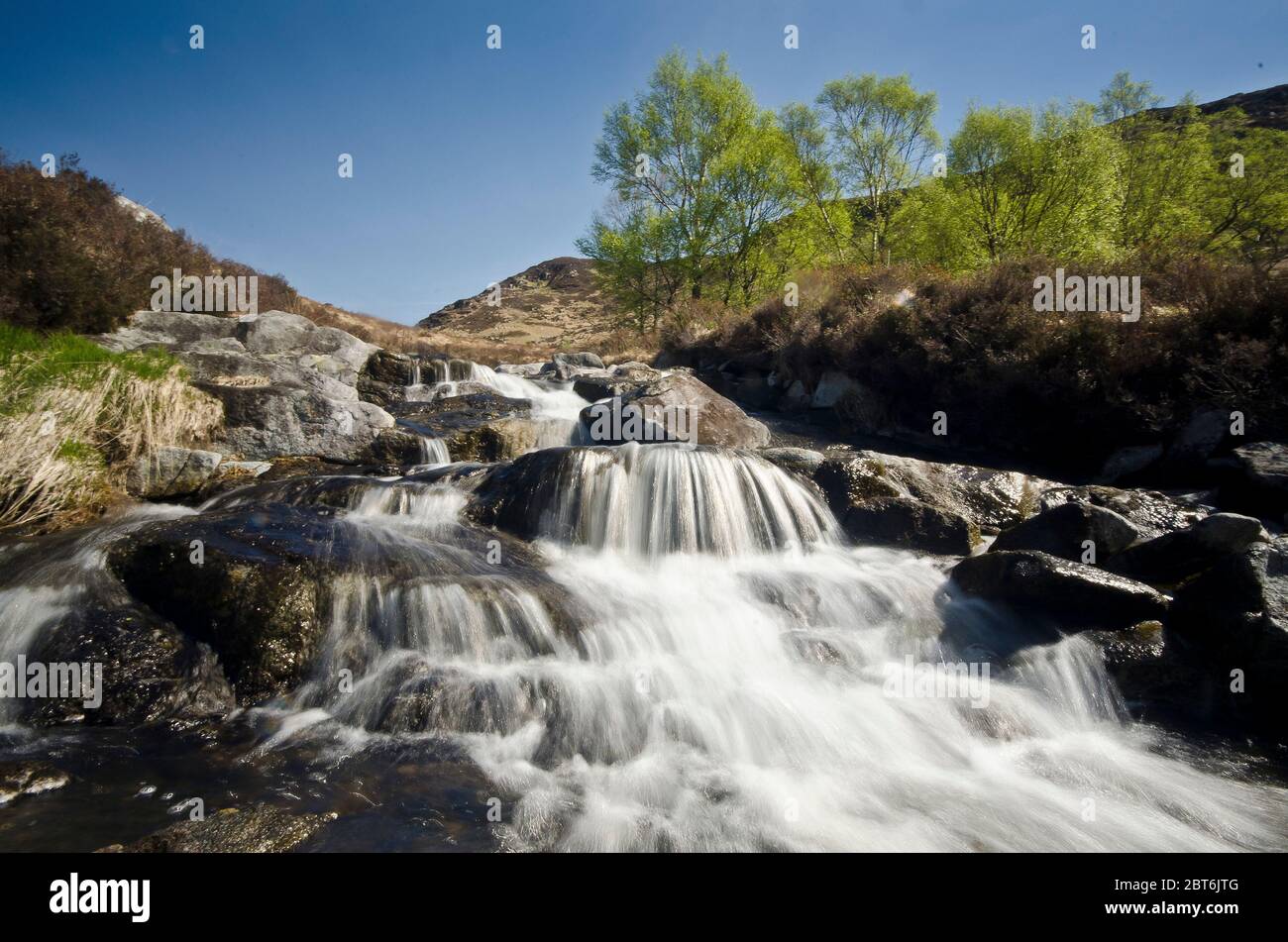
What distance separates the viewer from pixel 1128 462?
958 centimetres

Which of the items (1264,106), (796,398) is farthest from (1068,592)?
(1264,106)

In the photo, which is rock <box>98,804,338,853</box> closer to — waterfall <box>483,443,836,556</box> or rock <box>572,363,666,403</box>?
waterfall <box>483,443,836,556</box>

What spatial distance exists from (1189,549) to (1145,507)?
155cm

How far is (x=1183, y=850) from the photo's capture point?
369cm

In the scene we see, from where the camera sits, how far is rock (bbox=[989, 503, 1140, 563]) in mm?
6730

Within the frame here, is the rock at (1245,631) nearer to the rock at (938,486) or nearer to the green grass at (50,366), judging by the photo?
the rock at (938,486)

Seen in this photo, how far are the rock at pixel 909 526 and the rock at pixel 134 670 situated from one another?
7.53 metres

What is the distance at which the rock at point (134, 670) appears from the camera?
4.39 metres

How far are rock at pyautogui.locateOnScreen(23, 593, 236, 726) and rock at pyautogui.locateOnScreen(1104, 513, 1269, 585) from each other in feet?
28.9

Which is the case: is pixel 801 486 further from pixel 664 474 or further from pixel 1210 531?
pixel 1210 531

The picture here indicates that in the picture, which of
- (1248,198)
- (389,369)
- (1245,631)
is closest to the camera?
(1245,631)

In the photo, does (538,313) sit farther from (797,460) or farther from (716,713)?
(716,713)
